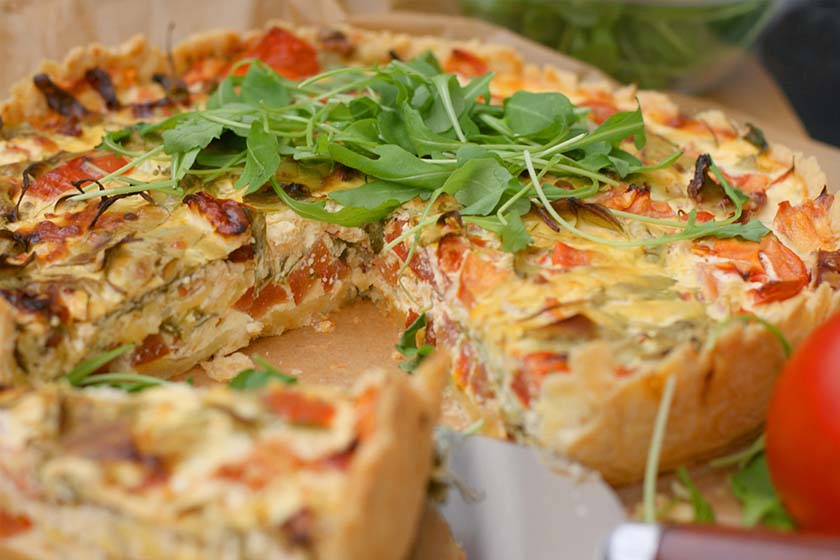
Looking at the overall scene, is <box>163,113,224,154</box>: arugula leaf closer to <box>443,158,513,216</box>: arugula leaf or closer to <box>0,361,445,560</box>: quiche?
<box>443,158,513,216</box>: arugula leaf

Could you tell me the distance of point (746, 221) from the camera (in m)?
3.50

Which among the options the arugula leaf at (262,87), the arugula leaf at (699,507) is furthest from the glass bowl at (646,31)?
the arugula leaf at (699,507)

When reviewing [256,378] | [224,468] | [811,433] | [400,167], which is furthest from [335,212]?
[811,433]

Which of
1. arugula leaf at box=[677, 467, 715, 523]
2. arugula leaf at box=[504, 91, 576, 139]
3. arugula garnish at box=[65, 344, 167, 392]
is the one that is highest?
arugula leaf at box=[504, 91, 576, 139]

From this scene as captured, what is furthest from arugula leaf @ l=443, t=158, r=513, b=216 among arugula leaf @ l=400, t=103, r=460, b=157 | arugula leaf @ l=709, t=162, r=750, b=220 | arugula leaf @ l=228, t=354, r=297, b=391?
arugula leaf @ l=228, t=354, r=297, b=391

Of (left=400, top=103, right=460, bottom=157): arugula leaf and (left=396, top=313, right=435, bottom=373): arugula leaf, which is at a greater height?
(left=400, top=103, right=460, bottom=157): arugula leaf

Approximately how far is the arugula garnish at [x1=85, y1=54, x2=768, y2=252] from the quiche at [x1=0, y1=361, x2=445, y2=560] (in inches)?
42.7

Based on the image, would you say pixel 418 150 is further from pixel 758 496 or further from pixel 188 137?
pixel 758 496

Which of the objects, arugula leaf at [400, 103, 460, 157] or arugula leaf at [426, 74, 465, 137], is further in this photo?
arugula leaf at [426, 74, 465, 137]

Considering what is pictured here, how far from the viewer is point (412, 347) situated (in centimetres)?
348

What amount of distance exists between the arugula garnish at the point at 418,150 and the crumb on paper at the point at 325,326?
0.43m

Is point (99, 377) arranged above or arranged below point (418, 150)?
below

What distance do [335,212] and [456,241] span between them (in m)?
0.45

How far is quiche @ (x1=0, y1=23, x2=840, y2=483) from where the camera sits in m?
2.74
